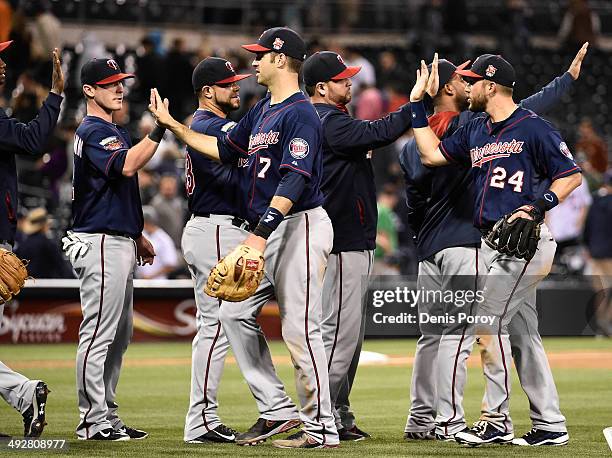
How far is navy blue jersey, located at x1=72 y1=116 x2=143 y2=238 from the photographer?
7395 mm

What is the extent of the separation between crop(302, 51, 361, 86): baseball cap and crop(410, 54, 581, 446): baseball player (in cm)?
70

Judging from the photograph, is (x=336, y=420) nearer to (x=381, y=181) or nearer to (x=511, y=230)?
(x=511, y=230)

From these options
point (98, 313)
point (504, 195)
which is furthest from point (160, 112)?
point (504, 195)

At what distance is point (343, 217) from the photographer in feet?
25.3

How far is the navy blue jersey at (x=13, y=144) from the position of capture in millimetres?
7082

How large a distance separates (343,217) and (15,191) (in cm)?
212

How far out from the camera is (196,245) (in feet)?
24.4

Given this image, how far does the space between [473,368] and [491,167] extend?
5817 millimetres

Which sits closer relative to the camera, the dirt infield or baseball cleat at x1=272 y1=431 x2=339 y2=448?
baseball cleat at x1=272 y1=431 x2=339 y2=448

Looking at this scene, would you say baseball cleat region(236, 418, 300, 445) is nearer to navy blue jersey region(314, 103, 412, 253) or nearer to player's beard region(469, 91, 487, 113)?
navy blue jersey region(314, 103, 412, 253)

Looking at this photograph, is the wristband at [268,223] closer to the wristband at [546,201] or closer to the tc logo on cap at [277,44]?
the tc logo on cap at [277,44]

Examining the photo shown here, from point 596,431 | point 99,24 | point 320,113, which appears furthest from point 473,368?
point 99,24

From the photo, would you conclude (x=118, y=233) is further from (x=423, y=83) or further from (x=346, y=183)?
(x=423, y=83)

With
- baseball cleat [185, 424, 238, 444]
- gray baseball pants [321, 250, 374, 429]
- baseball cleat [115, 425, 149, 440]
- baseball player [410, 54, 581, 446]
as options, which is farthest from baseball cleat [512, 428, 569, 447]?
baseball cleat [115, 425, 149, 440]
